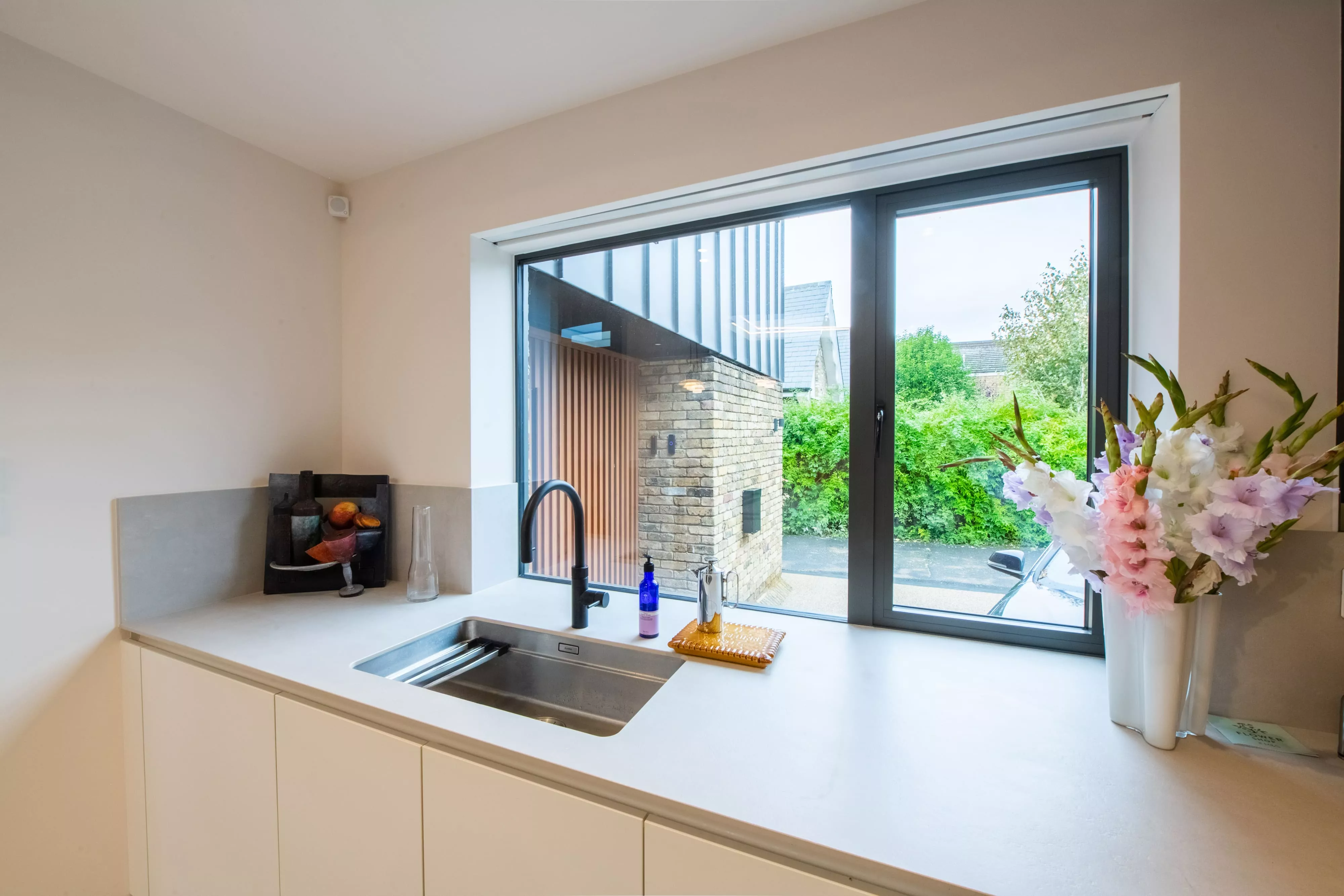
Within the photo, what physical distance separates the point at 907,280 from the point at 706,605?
105 cm

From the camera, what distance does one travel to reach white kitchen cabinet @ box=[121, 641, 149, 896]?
1.43 meters

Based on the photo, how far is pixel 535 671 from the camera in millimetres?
1452

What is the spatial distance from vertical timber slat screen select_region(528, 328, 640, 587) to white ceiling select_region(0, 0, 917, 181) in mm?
834

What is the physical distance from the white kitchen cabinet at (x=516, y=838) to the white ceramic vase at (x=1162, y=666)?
918mm

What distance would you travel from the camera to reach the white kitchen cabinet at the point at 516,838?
784mm

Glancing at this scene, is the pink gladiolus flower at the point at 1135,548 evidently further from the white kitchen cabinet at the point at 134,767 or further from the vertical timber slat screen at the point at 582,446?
the white kitchen cabinet at the point at 134,767

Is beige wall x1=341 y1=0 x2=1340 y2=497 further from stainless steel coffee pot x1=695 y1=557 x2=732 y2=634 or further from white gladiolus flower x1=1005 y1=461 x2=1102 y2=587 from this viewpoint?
stainless steel coffee pot x1=695 y1=557 x2=732 y2=634

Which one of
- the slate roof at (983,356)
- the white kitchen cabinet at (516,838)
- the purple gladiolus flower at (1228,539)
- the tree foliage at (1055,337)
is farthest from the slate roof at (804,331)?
the white kitchen cabinet at (516,838)

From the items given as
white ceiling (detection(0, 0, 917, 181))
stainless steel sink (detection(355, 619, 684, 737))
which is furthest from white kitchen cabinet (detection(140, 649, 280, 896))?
white ceiling (detection(0, 0, 917, 181))

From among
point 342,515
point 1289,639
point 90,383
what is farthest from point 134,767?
point 1289,639

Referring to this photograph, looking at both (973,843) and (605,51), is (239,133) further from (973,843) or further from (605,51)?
(973,843)

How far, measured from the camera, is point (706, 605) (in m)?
1.32

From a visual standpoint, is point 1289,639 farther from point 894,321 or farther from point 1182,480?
point 894,321

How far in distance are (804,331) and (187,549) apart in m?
2.05
